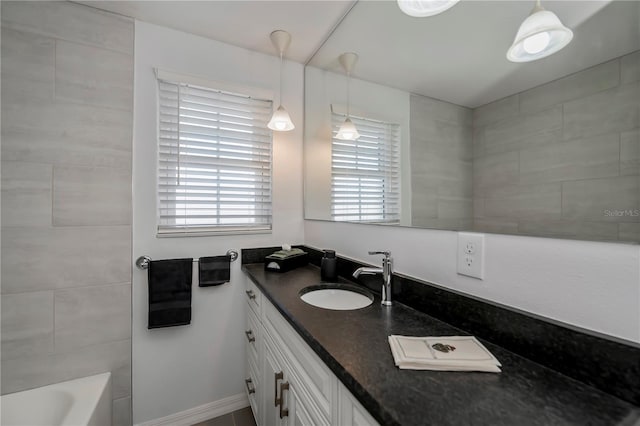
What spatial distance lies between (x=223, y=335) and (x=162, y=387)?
425 millimetres

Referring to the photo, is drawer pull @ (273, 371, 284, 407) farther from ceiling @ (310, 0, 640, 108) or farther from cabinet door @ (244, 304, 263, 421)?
ceiling @ (310, 0, 640, 108)

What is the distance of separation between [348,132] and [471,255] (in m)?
1.03

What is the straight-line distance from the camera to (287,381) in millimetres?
1003

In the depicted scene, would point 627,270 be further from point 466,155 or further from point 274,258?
point 274,258

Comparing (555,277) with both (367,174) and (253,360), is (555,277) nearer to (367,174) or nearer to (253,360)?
(367,174)

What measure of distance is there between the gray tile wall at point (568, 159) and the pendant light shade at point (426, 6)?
1.35 ft

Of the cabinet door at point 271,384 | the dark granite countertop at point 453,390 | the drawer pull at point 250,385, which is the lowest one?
the drawer pull at point 250,385

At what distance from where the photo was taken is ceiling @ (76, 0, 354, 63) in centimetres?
143

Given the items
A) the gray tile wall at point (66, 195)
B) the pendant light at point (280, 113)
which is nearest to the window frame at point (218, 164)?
the gray tile wall at point (66, 195)

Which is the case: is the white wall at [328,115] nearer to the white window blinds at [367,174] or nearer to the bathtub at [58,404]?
the white window blinds at [367,174]

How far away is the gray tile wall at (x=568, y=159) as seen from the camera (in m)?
0.58

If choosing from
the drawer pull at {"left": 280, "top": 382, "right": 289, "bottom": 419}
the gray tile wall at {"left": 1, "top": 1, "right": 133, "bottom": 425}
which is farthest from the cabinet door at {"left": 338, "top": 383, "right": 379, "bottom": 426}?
the gray tile wall at {"left": 1, "top": 1, "right": 133, "bottom": 425}

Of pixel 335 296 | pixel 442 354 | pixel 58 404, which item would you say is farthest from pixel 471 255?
pixel 58 404

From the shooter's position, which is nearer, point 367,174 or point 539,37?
point 539,37
